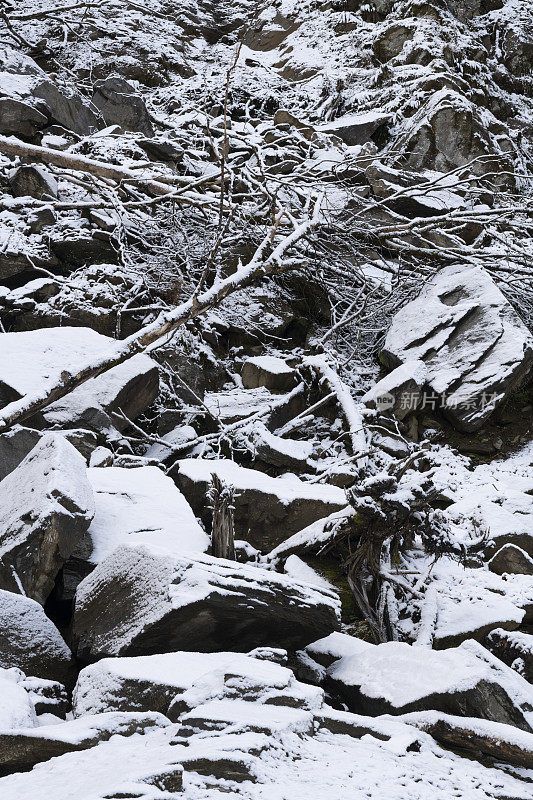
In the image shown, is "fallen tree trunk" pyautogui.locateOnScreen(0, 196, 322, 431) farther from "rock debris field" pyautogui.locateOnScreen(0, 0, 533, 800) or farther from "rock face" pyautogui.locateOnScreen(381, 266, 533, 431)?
"rock face" pyautogui.locateOnScreen(381, 266, 533, 431)

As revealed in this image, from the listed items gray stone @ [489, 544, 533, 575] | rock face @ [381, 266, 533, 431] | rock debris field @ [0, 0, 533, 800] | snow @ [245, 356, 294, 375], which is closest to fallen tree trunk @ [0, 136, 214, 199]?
rock debris field @ [0, 0, 533, 800]

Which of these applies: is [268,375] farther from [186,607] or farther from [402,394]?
[186,607]

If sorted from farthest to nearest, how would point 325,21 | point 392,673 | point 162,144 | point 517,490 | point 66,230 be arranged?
1. point 325,21
2. point 162,144
3. point 66,230
4. point 517,490
5. point 392,673

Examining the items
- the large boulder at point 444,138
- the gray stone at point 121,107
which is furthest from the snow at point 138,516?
the large boulder at point 444,138

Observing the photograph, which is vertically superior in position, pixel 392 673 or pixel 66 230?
pixel 66 230

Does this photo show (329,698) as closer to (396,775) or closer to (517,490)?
(396,775)

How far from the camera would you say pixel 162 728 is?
1.63 metres

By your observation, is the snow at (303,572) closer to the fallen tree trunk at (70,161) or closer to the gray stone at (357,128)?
the fallen tree trunk at (70,161)

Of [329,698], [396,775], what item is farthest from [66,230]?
[396,775]

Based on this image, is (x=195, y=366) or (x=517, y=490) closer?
(x=517, y=490)

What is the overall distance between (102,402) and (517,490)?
3.35 m

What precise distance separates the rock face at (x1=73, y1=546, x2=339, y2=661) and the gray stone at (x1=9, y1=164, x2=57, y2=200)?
548cm

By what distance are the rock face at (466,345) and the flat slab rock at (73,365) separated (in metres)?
2.68

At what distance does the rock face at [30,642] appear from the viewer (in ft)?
7.27
